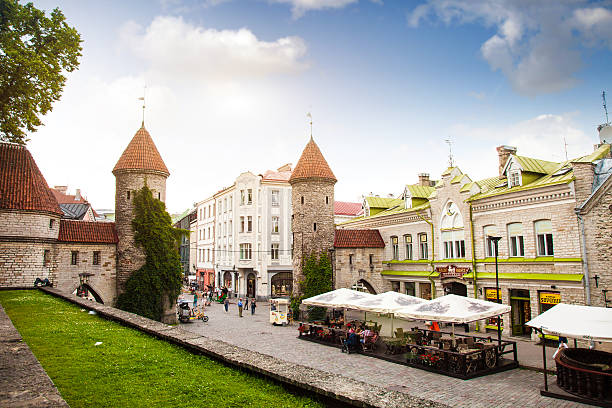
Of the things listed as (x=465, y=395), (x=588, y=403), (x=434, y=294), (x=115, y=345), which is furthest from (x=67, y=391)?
(x=434, y=294)

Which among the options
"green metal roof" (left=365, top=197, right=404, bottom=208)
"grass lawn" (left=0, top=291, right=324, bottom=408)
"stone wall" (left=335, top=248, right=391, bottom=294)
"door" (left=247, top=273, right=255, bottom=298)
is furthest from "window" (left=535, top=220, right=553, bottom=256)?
"door" (left=247, top=273, right=255, bottom=298)

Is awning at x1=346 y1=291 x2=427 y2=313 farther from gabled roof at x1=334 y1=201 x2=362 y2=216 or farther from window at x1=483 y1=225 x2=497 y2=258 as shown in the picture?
gabled roof at x1=334 y1=201 x2=362 y2=216

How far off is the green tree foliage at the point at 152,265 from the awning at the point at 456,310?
1806 centimetres

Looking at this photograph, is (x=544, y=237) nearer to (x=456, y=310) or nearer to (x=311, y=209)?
(x=456, y=310)

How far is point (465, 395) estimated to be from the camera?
1260 cm

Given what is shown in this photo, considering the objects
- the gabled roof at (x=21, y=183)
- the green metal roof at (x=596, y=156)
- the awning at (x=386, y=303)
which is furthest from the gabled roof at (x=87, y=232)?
the green metal roof at (x=596, y=156)

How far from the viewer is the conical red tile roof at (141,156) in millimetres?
29484

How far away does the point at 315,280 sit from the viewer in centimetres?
2945

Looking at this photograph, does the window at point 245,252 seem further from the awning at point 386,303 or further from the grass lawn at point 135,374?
the grass lawn at point 135,374

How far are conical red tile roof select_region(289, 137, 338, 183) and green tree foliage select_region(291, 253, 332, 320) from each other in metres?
6.12

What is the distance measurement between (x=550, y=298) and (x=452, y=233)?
7.35 meters

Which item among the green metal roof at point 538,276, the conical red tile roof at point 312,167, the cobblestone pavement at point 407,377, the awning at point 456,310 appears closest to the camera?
the cobblestone pavement at point 407,377

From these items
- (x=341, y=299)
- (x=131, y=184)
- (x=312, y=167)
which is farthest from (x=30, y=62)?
(x=312, y=167)

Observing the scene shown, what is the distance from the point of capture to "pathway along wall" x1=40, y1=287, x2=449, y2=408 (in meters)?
5.04
